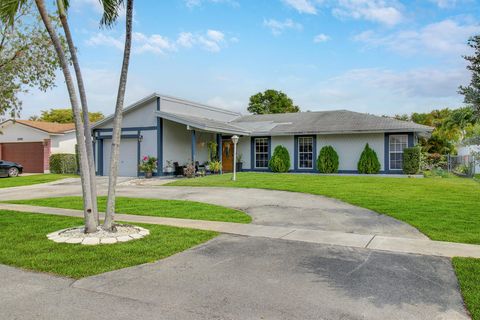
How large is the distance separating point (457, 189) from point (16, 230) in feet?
47.8

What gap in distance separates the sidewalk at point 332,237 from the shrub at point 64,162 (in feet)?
61.2

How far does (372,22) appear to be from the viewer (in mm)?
15617

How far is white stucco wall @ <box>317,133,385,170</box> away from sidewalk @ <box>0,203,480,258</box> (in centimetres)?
1550

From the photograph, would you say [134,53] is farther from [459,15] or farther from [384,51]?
[384,51]

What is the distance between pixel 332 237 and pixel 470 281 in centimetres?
271

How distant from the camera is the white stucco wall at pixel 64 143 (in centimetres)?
2811

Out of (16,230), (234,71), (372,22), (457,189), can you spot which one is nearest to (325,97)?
(234,71)

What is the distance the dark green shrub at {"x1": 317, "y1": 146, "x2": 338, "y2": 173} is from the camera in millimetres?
22406

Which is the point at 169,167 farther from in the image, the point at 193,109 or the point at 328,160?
the point at 328,160

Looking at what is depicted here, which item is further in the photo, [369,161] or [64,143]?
[64,143]

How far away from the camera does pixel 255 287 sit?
4.51 m


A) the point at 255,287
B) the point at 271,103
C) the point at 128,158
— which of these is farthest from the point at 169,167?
the point at 271,103

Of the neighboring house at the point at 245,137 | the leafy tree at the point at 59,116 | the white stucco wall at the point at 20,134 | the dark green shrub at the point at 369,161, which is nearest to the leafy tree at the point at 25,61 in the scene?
the neighboring house at the point at 245,137

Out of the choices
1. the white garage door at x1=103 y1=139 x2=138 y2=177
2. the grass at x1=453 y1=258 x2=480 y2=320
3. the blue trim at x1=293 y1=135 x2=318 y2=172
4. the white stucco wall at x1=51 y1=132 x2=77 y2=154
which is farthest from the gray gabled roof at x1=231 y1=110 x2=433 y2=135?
the grass at x1=453 y1=258 x2=480 y2=320
